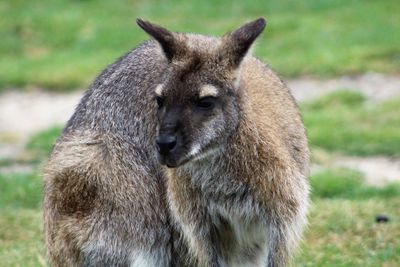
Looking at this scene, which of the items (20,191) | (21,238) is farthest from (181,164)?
(20,191)

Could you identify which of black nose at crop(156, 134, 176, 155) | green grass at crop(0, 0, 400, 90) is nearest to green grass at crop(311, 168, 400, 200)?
black nose at crop(156, 134, 176, 155)

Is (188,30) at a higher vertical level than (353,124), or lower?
higher

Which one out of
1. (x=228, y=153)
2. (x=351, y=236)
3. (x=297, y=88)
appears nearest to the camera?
(x=228, y=153)

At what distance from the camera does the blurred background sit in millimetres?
8855

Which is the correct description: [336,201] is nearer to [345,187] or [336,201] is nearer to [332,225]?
[345,187]

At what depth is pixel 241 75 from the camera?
20.5 feet

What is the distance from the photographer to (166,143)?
5.71 meters

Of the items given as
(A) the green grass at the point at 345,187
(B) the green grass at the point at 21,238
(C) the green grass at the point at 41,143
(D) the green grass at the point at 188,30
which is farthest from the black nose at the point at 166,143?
(D) the green grass at the point at 188,30

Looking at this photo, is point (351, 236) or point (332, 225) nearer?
point (351, 236)

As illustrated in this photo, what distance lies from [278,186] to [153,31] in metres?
1.15

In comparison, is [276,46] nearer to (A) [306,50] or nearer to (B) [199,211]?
(A) [306,50]

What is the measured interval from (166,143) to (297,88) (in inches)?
398

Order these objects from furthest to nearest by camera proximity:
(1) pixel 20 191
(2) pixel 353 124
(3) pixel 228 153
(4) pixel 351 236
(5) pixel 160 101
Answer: (2) pixel 353 124 → (1) pixel 20 191 → (4) pixel 351 236 → (3) pixel 228 153 → (5) pixel 160 101

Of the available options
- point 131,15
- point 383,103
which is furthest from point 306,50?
point 131,15
